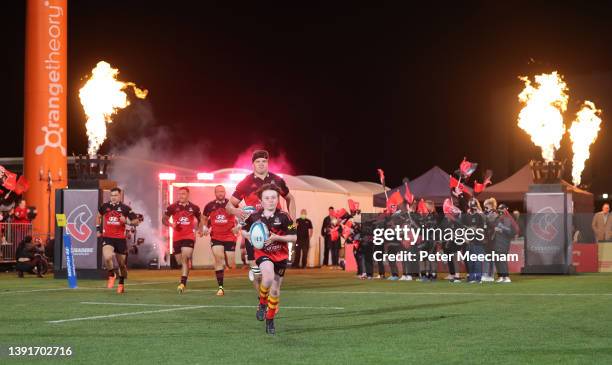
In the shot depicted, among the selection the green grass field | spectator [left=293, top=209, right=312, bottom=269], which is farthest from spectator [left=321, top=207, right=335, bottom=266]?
the green grass field

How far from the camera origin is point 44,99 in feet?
129


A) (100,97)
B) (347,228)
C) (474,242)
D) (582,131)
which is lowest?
(474,242)

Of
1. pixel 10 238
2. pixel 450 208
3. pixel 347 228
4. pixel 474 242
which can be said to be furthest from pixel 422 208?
pixel 10 238

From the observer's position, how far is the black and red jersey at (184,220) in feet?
68.7

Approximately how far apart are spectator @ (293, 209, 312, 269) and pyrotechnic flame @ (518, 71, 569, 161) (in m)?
8.79

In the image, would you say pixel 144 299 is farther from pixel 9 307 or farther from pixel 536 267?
pixel 536 267

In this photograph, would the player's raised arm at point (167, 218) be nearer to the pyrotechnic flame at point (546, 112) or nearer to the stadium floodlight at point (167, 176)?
the pyrotechnic flame at point (546, 112)

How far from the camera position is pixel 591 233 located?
30.1 metres

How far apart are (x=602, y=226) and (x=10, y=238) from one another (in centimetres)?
1870

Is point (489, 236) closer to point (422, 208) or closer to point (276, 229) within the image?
point (422, 208)

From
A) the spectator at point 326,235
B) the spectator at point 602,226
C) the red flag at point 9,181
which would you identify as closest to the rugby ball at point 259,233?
the spectator at point 602,226

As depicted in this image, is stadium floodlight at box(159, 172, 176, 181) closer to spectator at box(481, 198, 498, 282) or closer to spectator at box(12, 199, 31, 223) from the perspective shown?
spectator at box(12, 199, 31, 223)

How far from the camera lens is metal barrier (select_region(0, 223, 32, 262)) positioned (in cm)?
3225

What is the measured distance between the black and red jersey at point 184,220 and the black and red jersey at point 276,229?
8.26 metres
